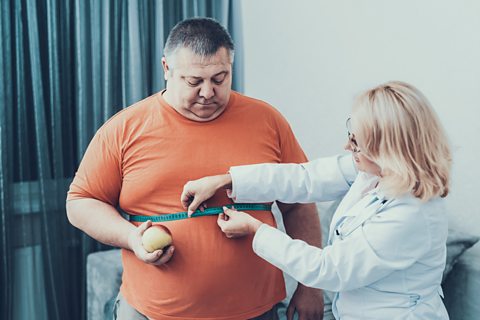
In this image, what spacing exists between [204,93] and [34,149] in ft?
4.42

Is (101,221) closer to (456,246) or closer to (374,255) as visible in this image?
(374,255)

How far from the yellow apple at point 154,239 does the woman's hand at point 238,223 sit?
0.47ft

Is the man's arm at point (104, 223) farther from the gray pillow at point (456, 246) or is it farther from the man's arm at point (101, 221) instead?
the gray pillow at point (456, 246)

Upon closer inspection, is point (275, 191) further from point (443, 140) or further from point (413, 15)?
point (413, 15)

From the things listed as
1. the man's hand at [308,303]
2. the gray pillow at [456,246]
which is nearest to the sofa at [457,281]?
the gray pillow at [456,246]

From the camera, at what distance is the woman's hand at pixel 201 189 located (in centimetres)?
126

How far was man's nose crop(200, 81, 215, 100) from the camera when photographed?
133 cm

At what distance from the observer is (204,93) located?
52.3 inches

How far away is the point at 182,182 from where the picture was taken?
133 centimetres

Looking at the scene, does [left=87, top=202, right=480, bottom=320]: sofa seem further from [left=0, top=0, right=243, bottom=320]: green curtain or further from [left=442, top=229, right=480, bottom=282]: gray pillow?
[left=0, top=0, right=243, bottom=320]: green curtain

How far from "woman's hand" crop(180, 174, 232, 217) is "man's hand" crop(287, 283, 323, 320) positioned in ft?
1.44

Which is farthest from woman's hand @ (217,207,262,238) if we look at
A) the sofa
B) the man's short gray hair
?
the sofa

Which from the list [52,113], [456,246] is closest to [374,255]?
[456,246]

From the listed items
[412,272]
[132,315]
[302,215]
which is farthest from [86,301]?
[412,272]
